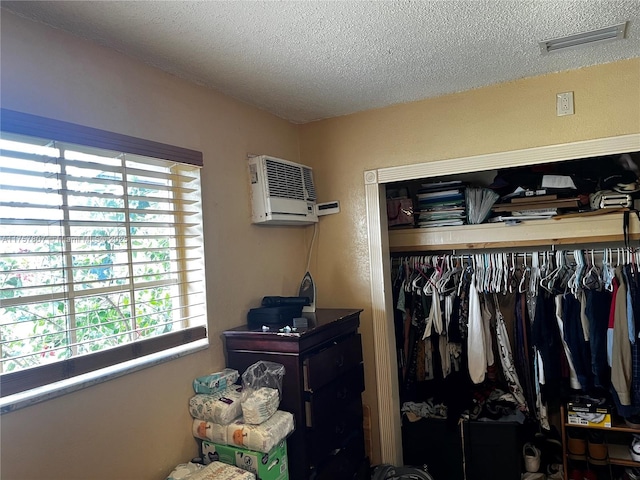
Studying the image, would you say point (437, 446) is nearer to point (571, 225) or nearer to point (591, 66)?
point (571, 225)

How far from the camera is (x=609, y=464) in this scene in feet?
8.79

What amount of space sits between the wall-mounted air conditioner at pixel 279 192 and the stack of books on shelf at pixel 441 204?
→ 83 centimetres

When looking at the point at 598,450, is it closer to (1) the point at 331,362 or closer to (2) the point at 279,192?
(1) the point at 331,362

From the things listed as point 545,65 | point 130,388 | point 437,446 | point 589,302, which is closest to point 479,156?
point 545,65

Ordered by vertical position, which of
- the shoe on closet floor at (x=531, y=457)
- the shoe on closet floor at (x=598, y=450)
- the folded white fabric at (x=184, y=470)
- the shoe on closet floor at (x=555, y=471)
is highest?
the folded white fabric at (x=184, y=470)

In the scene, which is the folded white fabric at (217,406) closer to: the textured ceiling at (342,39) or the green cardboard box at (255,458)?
the green cardboard box at (255,458)

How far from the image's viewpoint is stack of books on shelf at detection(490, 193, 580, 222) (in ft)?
8.96

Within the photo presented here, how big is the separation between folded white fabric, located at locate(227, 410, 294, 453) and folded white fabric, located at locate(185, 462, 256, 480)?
88 mm

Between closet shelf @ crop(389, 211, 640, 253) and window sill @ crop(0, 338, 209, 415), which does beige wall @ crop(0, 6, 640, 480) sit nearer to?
window sill @ crop(0, 338, 209, 415)

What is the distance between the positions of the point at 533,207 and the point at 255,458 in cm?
216

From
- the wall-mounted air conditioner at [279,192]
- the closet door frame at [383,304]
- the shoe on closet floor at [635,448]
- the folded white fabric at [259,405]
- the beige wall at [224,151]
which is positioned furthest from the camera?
the closet door frame at [383,304]

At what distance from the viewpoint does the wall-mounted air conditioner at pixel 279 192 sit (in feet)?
7.93

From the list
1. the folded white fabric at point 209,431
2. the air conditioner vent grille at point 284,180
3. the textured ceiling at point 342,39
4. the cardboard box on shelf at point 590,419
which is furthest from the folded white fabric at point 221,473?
the cardboard box on shelf at point 590,419

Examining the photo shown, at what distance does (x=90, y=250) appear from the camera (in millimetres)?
1625
